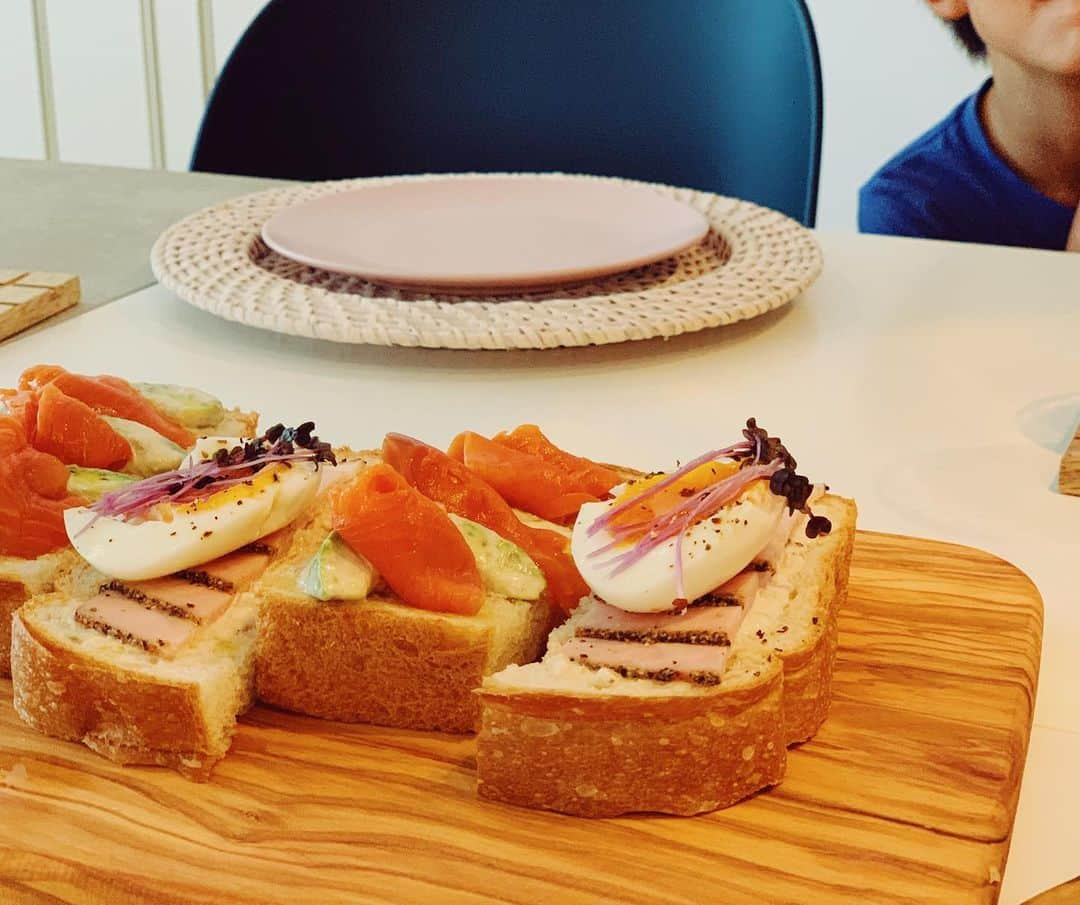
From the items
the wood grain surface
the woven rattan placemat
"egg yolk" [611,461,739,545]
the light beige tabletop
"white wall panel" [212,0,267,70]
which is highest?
the wood grain surface

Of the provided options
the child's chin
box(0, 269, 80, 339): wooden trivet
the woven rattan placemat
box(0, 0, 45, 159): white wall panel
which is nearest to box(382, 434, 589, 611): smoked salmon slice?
the woven rattan placemat

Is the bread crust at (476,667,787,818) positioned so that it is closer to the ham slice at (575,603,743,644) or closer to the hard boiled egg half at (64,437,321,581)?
the ham slice at (575,603,743,644)

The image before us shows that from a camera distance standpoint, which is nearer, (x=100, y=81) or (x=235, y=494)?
(x=235, y=494)

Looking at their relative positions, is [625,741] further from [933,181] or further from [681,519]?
[933,181]

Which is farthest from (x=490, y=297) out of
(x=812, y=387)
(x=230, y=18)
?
(x=230, y=18)

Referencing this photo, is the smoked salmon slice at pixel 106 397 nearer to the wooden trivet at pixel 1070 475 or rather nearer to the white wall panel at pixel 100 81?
the wooden trivet at pixel 1070 475

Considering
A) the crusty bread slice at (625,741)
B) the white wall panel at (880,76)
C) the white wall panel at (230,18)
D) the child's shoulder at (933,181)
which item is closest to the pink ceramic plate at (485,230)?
the crusty bread slice at (625,741)
